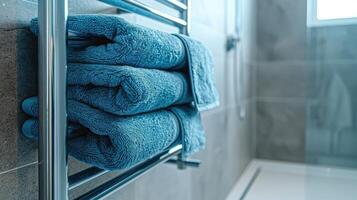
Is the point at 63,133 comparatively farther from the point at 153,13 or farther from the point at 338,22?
the point at 338,22

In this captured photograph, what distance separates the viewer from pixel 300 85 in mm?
2129

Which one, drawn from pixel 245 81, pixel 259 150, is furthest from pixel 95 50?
pixel 259 150

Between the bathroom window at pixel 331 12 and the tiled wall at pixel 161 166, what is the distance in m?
0.59

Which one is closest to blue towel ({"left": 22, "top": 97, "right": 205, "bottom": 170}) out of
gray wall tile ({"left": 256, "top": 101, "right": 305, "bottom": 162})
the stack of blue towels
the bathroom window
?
the stack of blue towels

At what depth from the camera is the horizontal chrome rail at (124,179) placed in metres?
0.56

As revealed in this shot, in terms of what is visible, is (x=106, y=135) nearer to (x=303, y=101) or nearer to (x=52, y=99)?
(x=52, y=99)

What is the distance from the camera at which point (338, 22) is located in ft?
6.31

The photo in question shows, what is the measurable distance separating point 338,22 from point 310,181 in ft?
3.15

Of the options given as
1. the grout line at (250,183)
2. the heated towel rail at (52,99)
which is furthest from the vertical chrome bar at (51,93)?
the grout line at (250,183)

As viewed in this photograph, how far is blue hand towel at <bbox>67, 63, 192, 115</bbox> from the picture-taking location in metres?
0.50

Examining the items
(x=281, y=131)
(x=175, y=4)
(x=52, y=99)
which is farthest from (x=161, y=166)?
(x=281, y=131)

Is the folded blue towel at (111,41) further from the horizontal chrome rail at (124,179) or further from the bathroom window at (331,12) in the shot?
the bathroom window at (331,12)

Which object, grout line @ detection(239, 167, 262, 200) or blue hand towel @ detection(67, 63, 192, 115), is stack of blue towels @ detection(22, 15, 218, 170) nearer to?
blue hand towel @ detection(67, 63, 192, 115)

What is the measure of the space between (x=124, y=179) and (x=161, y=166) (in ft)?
1.12
